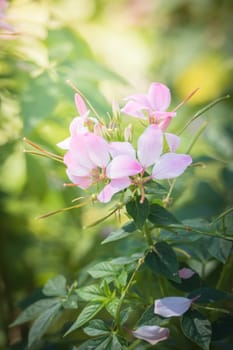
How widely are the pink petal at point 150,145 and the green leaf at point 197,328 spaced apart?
7.2 inches

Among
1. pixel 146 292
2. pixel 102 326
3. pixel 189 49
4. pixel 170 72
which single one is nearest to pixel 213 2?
pixel 189 49

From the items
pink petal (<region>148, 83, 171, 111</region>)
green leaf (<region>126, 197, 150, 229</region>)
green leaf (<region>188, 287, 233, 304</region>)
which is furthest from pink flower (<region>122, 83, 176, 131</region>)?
green leaf (<region>188, 287, 233, 304</region>)

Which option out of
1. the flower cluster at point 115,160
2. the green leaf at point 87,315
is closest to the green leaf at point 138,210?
the flower cluster at point 115,160

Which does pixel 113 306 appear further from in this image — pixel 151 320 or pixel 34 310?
pixel 34 310

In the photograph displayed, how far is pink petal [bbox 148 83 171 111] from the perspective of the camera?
61cm

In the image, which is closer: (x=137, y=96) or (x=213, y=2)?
(x=137, y=96)

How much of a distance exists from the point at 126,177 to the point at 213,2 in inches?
90.7

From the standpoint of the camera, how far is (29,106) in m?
0.85

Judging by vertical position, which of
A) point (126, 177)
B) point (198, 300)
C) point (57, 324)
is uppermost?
point (126, 177)

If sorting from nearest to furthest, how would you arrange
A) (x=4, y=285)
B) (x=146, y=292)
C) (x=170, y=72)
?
(x=146, y=292) → (x=4, y=285) → (x=170, y=72)

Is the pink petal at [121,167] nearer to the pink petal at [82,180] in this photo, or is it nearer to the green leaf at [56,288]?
the pink petal at [82,180]

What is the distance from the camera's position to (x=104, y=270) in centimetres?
62

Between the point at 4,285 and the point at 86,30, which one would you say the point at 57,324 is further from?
the point at 86,30

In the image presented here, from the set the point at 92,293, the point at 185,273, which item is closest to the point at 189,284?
the point at 185,273
